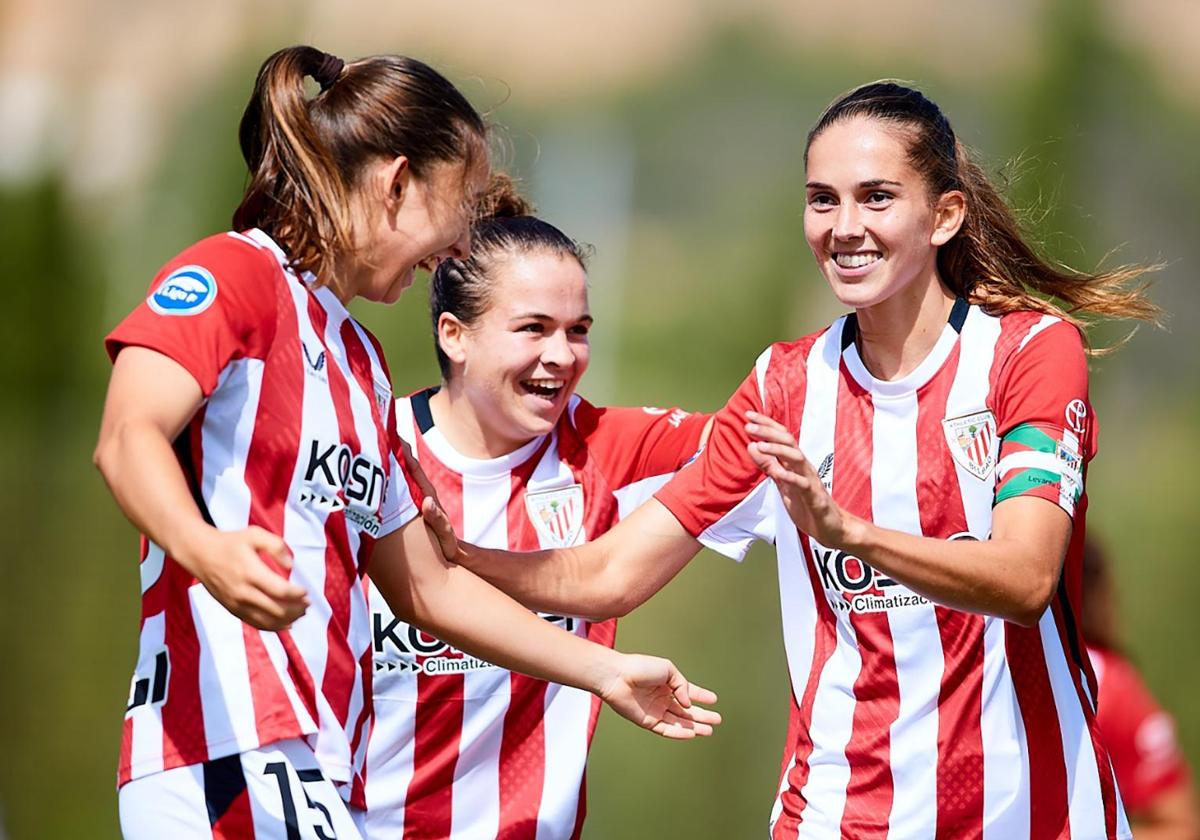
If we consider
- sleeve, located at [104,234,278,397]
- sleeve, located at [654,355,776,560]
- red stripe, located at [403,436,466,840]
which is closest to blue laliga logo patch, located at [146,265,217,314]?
sleeve, located at [104,234,278,397]

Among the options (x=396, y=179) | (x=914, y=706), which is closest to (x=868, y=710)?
(x=914, y=706)

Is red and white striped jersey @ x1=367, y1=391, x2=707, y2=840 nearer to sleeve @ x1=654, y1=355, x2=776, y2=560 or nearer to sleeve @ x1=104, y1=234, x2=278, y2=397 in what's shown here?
sleeve @ x1=654, y1=355, x2=776, y2=560

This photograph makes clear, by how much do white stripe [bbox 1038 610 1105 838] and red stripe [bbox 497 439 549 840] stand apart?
1.10 m

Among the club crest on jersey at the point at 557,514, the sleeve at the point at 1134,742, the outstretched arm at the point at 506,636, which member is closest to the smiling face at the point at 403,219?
the outstretched arm at the point at 506,636

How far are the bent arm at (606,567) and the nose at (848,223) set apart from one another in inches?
26.3

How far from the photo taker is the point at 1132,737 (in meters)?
3.60

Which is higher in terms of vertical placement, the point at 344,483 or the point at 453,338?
the point at 453,338

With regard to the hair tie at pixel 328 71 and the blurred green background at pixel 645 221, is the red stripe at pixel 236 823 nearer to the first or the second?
the hair tie at pixel 328 71

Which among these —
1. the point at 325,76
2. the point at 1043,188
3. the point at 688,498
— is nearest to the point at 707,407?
the point at 1043,188

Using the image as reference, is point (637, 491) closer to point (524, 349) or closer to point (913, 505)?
point (524, 349)

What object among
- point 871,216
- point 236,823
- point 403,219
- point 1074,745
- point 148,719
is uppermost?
point 871,216

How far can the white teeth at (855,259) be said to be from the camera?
2766mm

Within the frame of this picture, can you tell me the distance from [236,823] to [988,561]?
124 centimetres

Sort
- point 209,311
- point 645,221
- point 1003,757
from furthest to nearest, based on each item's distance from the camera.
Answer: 1. point 645,221
2. point 1003,757
3. point 209,311
